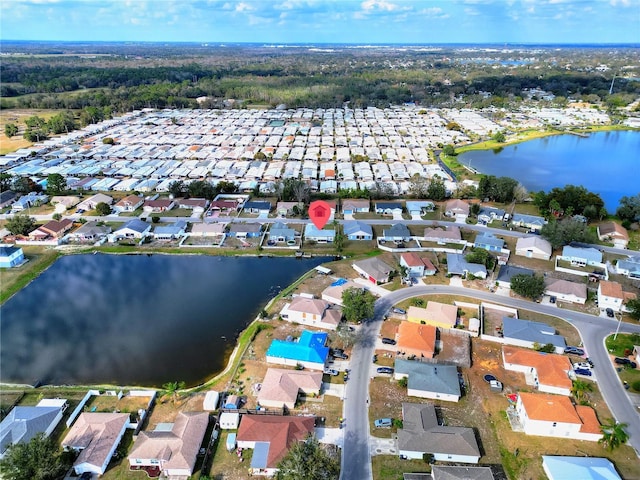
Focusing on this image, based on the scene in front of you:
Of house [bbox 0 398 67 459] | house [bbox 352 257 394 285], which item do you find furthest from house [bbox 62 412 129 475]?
house [bbox 352 257 394 285]

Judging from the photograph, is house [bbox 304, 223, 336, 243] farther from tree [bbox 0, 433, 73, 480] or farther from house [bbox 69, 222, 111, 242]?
tree [bbox 0, 433, 73, 480]

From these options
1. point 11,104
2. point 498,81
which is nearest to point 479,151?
point 498,81

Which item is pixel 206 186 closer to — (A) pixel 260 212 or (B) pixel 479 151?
(A) pixel 260 212

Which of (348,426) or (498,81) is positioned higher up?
(498,81)

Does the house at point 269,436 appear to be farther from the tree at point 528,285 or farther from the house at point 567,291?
the house at point 567,291

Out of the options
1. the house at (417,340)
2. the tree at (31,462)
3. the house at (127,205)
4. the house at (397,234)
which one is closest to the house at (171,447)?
the tree at (31,462)

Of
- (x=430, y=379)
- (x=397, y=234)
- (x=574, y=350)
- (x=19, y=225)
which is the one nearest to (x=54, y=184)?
(x=19, y=225)
